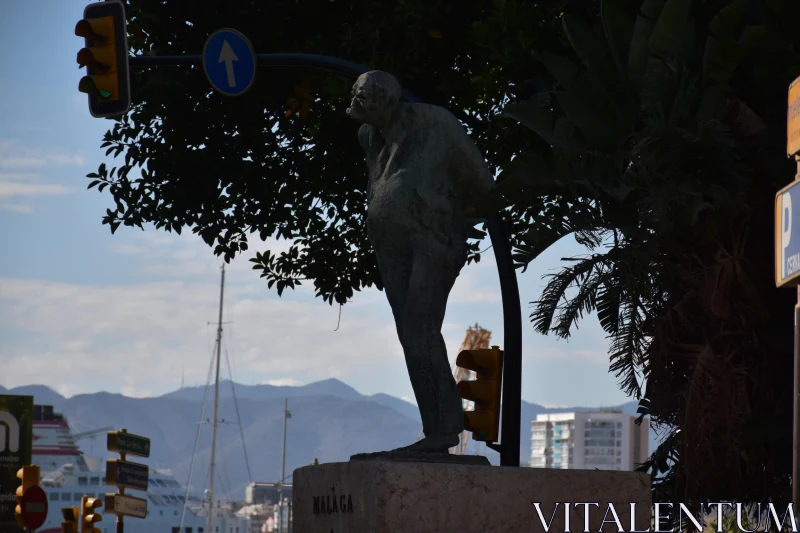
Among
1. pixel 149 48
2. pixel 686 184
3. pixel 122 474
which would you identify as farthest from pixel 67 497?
pixel 686 184

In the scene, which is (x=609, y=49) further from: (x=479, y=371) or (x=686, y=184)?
(x=479, y=371)

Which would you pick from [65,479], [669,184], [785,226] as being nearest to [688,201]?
[669,184]

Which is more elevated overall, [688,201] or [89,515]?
[688,201]

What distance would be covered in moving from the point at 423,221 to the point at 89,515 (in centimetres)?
1903

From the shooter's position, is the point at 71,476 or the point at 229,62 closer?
the point at 229,62

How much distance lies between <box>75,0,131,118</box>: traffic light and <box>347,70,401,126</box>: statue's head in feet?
16.6

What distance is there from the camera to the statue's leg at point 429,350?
7582 mm

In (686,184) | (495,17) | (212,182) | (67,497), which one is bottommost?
(67,497)

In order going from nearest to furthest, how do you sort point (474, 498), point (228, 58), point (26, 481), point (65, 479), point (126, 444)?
1. point (474, 498)
2. point (228, 58)
3. point (26, 481)
4. point (126, 444)
5. point (65, 479)

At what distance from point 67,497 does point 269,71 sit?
84.1m

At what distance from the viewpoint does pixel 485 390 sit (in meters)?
12.5

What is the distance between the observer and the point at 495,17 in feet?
45.8

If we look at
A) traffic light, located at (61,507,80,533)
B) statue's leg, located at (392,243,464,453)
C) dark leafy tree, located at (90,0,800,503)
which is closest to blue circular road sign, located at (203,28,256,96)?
dark leafy tree, located at (90,0,800,503)

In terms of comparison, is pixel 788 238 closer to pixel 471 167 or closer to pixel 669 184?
pixel 471 167
